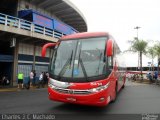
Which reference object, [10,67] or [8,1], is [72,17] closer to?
[8,1]

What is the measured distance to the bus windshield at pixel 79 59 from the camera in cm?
878

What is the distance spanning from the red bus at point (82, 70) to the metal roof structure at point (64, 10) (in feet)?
71.4

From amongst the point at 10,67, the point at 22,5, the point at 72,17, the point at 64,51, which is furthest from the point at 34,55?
the point at 64,51

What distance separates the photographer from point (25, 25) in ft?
77.6

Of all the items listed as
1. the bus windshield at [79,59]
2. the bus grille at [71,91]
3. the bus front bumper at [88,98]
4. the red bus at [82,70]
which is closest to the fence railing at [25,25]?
the bus windshield at [79,59]

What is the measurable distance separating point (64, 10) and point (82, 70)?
27.6 metres

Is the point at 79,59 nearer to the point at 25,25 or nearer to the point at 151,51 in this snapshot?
the point at 25,25

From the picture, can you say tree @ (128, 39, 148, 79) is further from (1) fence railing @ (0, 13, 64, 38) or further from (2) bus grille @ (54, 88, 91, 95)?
(2) bus grille @ (54, 88, 91, 95)

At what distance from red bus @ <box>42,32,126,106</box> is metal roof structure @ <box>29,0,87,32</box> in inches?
857

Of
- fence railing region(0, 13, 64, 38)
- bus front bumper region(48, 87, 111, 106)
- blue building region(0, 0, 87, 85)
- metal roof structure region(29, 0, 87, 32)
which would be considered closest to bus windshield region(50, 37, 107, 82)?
bus front bumper region(48, 87, 111, 106)

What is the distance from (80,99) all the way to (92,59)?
1.55 m

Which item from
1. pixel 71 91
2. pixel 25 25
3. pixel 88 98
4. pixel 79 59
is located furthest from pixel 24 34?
pixel 88 98

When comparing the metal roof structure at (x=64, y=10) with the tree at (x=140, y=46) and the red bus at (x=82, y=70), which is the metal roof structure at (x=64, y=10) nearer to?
the tree at (x=140, y=46)

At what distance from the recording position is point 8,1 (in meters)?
26.4
